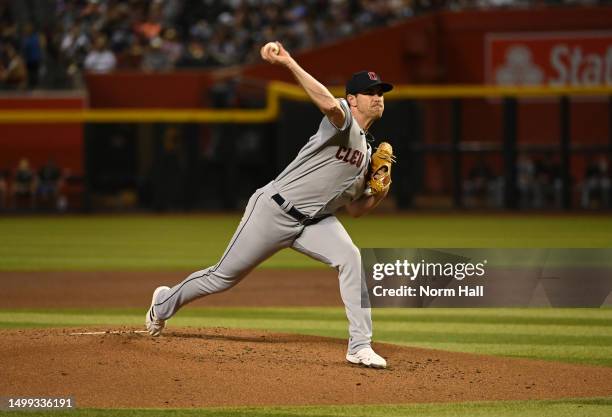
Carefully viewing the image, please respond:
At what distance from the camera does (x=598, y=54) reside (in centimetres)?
2230

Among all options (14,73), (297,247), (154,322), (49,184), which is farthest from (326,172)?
(14,73)

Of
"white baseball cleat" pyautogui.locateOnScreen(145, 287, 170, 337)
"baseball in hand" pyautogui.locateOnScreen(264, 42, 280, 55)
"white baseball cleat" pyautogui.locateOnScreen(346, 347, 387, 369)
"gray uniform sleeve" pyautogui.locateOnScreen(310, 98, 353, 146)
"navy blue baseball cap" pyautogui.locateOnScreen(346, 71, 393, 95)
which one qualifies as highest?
"baseball in hand" pyautogui.locateOnScreen(264, 42, 280, 55)

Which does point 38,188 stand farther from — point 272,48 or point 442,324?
point 272,48

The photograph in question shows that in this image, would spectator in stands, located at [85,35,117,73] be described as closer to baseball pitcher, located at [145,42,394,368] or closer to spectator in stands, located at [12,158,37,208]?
spectator in stands, located at [12,158,37,208]

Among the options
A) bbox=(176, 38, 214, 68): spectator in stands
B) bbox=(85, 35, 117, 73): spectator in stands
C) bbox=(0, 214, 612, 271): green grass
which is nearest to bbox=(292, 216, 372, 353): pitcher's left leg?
bbox=(0, 214, 612, 271): green grass

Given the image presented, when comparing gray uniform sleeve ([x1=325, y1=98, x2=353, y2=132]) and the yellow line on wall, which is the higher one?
gray uniform sleeve ([x1=325, y1=98, x2=353, y2=132])

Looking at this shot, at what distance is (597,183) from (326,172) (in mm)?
14312

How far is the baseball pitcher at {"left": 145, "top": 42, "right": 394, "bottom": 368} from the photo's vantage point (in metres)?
6.13

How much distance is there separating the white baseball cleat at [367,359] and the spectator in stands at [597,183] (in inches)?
554

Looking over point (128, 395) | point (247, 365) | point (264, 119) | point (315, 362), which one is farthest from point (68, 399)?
point (264, 119)

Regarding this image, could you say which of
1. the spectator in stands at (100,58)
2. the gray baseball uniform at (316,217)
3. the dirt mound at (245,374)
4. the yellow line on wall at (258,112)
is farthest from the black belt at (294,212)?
the spectator in stands at (100,58)

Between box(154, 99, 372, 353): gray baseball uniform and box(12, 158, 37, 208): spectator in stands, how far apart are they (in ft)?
48.8

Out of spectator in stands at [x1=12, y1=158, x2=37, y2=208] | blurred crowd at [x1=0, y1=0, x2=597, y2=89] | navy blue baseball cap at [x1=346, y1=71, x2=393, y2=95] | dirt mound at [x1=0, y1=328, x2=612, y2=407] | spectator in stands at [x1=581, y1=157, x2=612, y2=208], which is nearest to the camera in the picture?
dirt mound at [x1=0, y1=328, x2=612, y2=407]

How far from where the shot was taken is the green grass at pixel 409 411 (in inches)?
200
